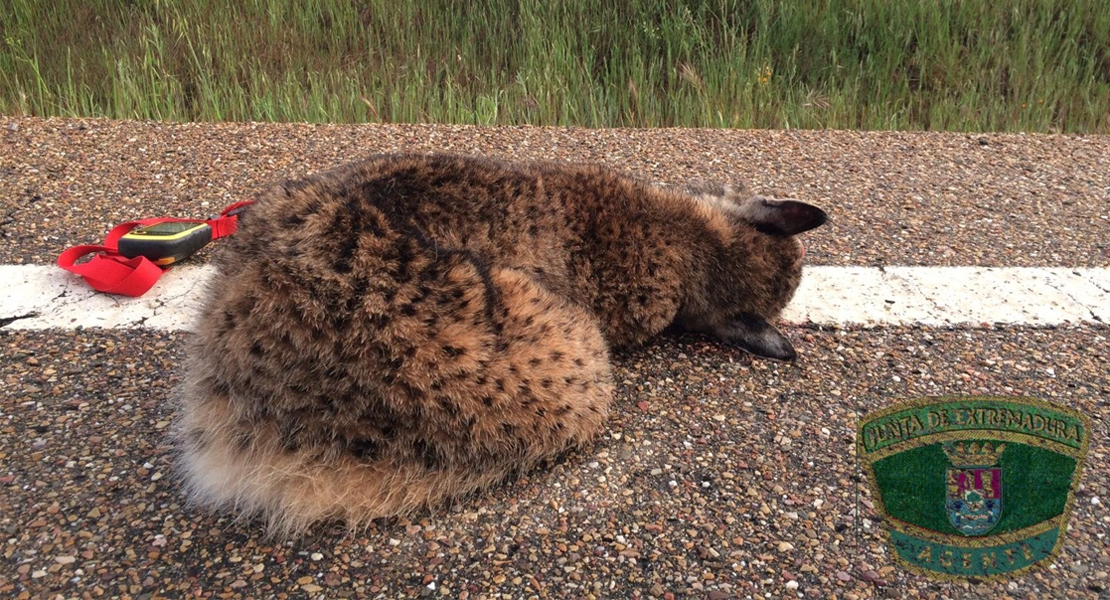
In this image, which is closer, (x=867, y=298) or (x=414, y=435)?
(x=414, y=435)

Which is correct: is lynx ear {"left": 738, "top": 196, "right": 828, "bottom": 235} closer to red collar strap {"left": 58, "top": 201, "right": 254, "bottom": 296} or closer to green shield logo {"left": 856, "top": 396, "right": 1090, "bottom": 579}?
green shield logo {"left": 856, "top": 396, "right": 1090, "bottom": 579}

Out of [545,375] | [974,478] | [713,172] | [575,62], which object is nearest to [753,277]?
[974,478]

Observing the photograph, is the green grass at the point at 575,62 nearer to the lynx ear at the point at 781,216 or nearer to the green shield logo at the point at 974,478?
the lynx ear at the point at 781,216

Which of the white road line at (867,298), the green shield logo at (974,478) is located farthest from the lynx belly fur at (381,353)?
the white road line at (867,298)

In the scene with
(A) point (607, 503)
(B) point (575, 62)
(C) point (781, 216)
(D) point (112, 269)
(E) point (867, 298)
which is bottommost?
(A) point (607, 503)

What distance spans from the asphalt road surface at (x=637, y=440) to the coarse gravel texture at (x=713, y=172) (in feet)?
Result: 0.07

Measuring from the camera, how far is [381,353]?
2.53 meters

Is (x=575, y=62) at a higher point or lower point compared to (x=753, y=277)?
higher

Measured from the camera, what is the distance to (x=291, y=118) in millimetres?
6266

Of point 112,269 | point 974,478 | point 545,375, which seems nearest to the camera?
point 545,375

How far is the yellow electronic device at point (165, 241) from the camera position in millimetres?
4129

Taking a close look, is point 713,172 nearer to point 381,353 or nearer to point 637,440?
point 637,440

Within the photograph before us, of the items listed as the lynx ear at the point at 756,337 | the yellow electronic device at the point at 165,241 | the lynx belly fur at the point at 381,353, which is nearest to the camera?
the lynx belly fur at the point at 381,353

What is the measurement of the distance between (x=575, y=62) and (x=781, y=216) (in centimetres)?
370
